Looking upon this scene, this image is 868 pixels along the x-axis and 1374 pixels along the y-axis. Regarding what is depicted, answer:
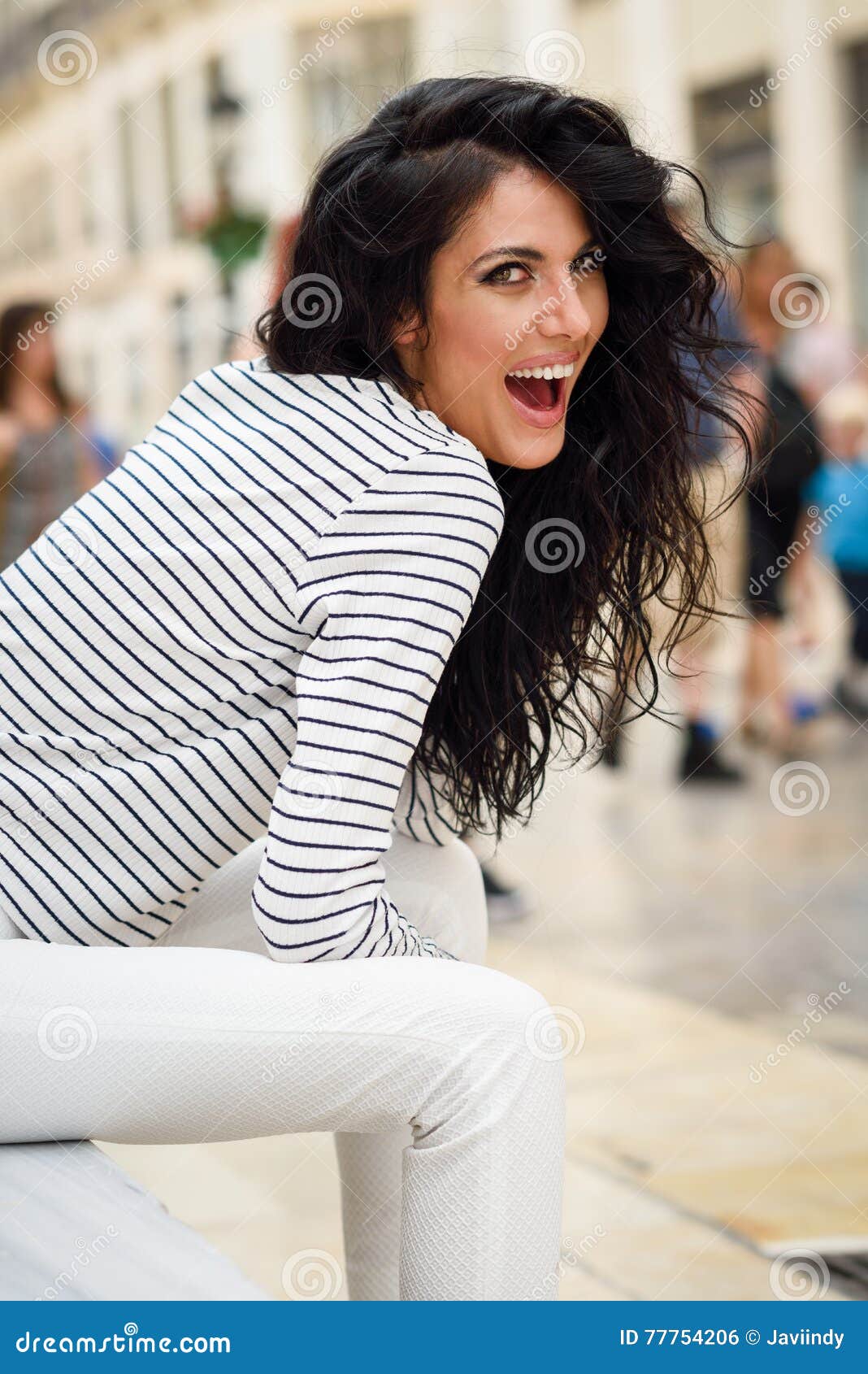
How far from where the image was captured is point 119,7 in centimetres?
2139

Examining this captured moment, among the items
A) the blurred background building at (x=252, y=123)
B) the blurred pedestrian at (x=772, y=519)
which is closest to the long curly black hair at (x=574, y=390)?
the blurred background building at (x=252, y=123)

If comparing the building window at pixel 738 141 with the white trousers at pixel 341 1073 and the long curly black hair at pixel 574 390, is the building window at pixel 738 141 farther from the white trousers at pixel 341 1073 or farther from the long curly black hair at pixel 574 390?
the white trousers at pixel 341 1073

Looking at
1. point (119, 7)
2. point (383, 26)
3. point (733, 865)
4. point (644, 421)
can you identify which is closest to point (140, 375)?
point (119, 7)

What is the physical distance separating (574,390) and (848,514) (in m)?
4.90

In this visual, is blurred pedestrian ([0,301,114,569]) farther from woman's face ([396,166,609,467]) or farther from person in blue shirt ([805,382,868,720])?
woman's face ([396,166,609,467])

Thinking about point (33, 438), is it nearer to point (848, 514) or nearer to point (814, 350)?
point (848, 514)

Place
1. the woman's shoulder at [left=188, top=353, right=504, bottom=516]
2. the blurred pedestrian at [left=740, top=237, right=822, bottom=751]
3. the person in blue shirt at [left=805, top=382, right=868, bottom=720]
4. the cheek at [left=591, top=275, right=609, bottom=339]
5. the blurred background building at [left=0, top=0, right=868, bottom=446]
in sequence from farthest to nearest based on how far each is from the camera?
the blurred background building at [left=0, top=0, right=868, bottom=446] < the person in blue shirt at [left=805, top=382, right=868, bottom=720] < the blurred pedestrian at [left=740, top=237, right=822, bottom=751] < the cheek at [left=591, top=275, right=609, bottom=339] < the woman's shoulder at [left=188, top=353, right=504, bottom=516]

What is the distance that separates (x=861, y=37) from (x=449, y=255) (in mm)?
11981

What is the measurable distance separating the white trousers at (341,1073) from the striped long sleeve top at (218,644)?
0.24ft

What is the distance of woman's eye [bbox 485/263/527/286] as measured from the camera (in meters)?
1.75

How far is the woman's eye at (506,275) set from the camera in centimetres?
175

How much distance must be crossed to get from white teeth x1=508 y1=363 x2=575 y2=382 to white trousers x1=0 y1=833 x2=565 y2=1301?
0.65 metres

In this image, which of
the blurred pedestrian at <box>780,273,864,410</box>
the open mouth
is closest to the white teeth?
the open mouth
